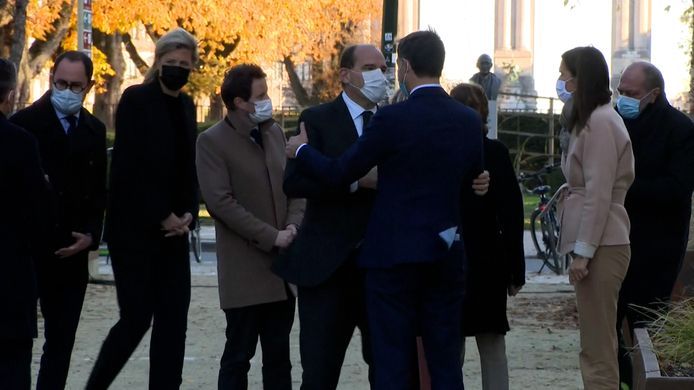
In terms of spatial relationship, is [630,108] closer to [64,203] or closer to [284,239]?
[284,239]

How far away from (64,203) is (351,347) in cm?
337

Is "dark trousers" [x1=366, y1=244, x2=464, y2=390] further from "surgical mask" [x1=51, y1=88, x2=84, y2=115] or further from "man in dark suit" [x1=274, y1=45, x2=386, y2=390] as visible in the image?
"surgical mask" [x1=51, y1=88, x2=84, y2=115]

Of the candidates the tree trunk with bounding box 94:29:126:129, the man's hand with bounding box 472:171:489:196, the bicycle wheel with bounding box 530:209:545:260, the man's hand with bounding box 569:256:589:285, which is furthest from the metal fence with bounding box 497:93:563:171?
the man's hand with bounding box 472:171:489:196

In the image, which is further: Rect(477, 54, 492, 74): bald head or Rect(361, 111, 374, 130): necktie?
Rect(477, 54, 492, 74): bald head

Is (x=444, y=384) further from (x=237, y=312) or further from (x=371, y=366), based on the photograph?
(x=237, y=312)

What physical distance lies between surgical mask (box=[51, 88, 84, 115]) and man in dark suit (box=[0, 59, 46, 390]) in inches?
44.1

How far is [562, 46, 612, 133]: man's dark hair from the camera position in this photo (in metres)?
6.41

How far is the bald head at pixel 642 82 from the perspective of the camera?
281 inches

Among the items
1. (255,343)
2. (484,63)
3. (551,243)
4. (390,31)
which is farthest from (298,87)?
(255,343)

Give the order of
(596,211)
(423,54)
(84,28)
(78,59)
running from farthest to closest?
(84,28) < (78,59) < (596,211) < (423,54)

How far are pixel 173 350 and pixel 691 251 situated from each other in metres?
4.20

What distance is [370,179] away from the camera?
5.88 m

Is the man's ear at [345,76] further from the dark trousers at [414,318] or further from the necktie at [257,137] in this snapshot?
the dark trousers at [414,318]

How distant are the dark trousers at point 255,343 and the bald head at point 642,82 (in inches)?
80.7
